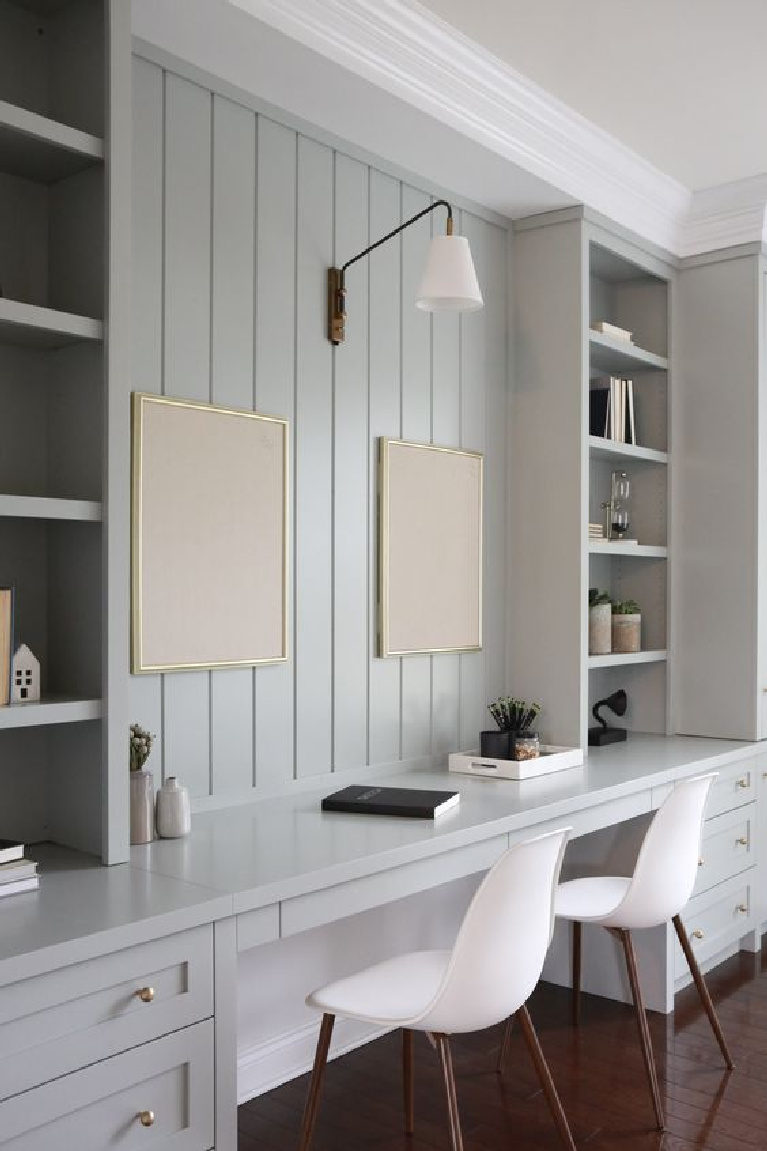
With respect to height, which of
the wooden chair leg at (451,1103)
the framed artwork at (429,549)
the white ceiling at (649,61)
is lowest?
the wooden chair leg at (451,1103)

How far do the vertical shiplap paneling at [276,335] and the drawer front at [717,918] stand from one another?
151cm

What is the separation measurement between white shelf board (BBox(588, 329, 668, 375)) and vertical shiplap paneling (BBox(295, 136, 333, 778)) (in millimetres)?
1117

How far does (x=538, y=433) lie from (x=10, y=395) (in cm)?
194

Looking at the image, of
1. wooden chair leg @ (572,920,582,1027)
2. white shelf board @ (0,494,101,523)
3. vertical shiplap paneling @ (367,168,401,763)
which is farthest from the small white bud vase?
wooden chair leg @ (572,920,582,1027)

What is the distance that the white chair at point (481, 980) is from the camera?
2.04m

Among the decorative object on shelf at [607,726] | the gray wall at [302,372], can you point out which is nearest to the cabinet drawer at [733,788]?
the decorative object on shelf at [607,726]

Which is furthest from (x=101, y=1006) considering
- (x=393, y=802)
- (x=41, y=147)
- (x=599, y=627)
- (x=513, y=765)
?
(x=599, y=627)

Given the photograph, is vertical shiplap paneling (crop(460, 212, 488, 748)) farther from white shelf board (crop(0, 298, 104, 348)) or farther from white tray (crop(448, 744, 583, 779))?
white shelf board (crop(0, 298, 104, 348))

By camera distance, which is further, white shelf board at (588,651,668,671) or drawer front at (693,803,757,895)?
white shelf board at (588,651,668,671)

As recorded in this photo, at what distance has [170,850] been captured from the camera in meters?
2.21

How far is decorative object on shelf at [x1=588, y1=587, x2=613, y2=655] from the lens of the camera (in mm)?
3812

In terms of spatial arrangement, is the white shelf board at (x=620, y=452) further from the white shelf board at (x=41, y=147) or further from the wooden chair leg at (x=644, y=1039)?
the white shelf board at (x=41, y=147)

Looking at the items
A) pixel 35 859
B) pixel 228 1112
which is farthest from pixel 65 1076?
pixel 35 859

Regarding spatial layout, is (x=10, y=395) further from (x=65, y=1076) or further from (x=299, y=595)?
(x=65, y=1076)
